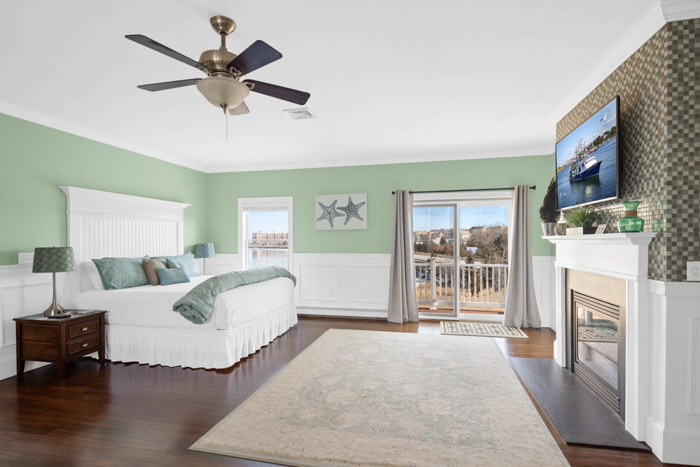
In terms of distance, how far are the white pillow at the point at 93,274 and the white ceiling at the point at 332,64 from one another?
5.13ft

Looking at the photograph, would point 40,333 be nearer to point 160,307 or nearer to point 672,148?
point 160,307

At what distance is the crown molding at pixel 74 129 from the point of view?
3604 mm

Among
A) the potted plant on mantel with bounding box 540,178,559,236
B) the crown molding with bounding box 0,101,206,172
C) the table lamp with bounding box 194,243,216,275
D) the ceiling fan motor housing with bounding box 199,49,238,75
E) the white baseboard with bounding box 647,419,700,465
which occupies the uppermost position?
the crown molding with bounding box 0,101,206,172

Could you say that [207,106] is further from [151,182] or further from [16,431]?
[16,431]

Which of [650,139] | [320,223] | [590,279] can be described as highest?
[650,139]

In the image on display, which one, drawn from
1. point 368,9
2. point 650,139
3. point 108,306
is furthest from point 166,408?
point 650,139

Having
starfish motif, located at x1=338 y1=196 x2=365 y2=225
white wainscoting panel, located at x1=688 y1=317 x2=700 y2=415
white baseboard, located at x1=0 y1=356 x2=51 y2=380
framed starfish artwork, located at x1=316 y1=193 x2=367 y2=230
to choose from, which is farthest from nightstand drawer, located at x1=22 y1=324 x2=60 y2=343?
white wainscoting panel, located at x1=688 y1=317 x2=700 y2=415

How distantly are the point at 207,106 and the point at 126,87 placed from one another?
2.30 feet

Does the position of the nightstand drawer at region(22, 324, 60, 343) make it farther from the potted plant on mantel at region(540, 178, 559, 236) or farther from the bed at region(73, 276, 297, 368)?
the potted plant on mantel at region(540, 178, 559, 236)

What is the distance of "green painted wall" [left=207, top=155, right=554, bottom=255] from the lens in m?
5.57

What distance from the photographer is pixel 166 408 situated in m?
2.84

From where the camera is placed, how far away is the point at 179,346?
12.2ft

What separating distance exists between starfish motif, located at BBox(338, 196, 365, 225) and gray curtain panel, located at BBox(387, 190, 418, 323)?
0.68 metres

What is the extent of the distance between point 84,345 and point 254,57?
339 centimetres
